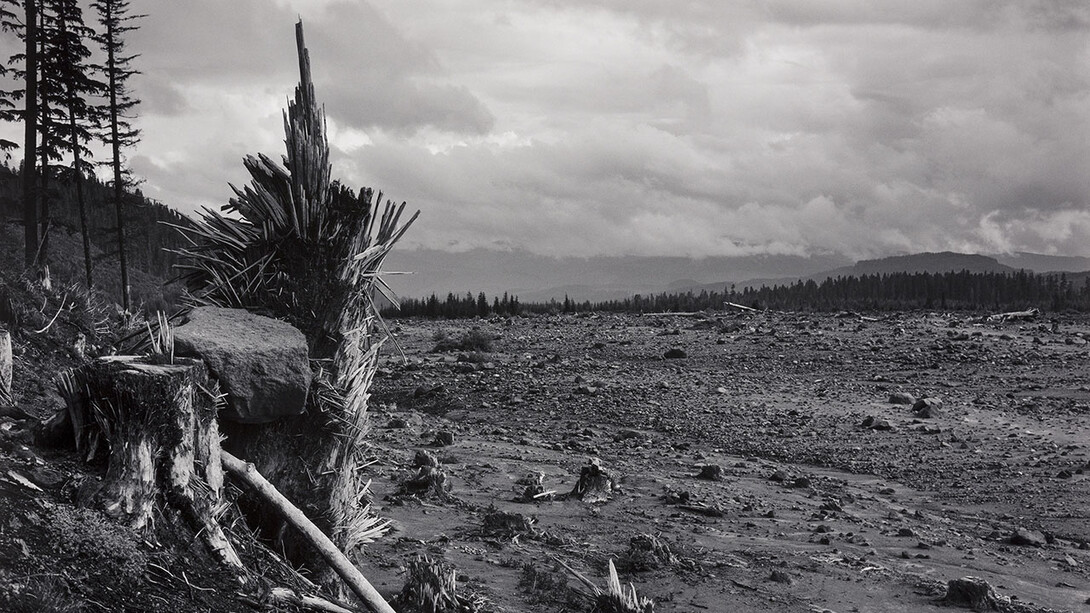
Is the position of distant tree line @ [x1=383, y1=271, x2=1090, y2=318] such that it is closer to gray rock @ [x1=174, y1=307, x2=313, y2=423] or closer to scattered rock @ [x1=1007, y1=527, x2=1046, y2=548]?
scattered rock @ [x1=1007, y1=527, x2=1046, y2=548]

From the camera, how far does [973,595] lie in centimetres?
625

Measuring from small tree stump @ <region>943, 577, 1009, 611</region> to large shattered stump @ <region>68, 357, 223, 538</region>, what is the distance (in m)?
5.35


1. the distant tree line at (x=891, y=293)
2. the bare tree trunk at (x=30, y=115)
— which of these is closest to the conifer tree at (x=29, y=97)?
the bare tree trunk at (x=30, y=115)

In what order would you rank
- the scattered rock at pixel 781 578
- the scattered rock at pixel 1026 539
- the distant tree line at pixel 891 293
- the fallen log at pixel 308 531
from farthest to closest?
the distant tree line at pixel 891 293 < the scattered rock at pixel 1026 539 < the scattered rock at pixel 781 578 < the fallen log at pixel 308 531

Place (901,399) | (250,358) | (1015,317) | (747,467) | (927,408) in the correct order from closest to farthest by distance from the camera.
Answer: (250,358) → (747,467) → (927,408) → (901,399) → (1015,317)

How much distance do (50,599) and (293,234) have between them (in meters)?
2.24

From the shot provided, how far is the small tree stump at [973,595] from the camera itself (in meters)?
6.20

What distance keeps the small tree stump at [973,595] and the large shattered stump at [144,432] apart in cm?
535

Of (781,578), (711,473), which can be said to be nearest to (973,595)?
(781,578)

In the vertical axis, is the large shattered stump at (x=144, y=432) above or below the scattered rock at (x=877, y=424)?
above

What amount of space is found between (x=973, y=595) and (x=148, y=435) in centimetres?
575

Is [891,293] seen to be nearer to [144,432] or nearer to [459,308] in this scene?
[459,308]

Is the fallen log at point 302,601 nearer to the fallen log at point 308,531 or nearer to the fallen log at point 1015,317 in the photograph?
the fallen log at point 308,531

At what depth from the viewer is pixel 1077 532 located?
8422 millimetres
